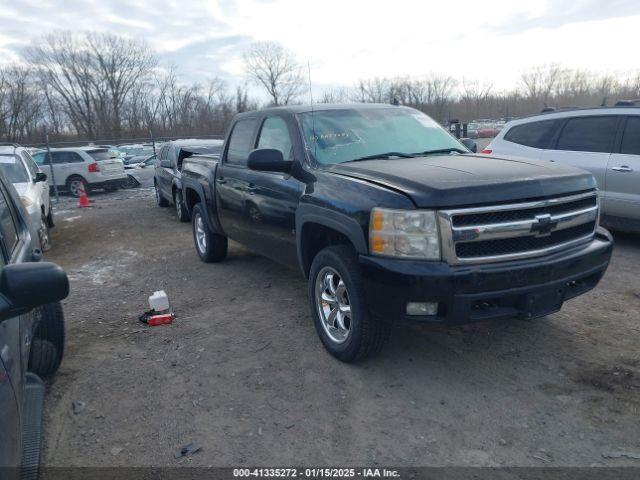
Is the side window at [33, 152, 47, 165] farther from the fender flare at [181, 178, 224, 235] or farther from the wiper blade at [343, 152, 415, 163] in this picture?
the wiper blade at [343, 152, 415, 163]

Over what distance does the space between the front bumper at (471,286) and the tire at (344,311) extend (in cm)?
15

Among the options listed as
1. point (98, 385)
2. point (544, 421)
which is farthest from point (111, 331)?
point (544, 421)

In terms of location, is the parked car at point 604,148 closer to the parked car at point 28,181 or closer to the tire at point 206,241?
the tire at point 206,241

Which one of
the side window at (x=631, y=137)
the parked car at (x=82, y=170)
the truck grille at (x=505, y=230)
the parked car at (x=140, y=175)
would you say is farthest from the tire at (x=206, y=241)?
the parked car at (x=140, y=175)

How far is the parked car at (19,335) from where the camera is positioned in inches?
71.2

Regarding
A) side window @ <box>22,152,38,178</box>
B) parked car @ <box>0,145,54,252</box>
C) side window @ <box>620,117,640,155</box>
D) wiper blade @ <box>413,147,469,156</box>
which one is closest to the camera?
wiper blade @ <box>413,147,469,156</box>

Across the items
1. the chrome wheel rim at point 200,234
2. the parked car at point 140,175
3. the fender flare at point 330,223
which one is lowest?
the parked car at point 140,175

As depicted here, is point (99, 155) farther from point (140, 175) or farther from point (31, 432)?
point (31, 432)

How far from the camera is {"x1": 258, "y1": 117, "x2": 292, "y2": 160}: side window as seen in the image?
4594mm

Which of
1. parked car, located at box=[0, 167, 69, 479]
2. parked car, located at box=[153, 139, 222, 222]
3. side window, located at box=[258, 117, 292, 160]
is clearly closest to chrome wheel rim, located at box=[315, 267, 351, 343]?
side window, located at box=[258, 117, 292, 160]

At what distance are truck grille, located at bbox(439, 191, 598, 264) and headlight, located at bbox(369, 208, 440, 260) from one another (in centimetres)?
7

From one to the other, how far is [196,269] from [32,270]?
4991 mm

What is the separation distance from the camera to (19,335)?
240 centimetres

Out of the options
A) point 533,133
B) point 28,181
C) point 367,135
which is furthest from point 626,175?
point 28,181
